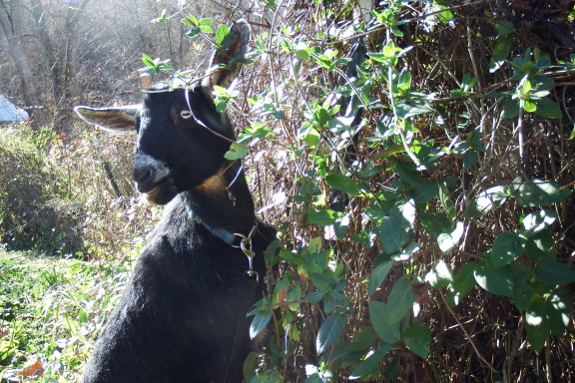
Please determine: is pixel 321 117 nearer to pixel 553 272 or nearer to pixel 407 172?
pixel 407 172

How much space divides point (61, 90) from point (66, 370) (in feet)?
48.4

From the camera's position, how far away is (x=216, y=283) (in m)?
2.82

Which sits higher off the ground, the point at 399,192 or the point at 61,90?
the point at 399,192

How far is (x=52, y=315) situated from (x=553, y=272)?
15.5ft

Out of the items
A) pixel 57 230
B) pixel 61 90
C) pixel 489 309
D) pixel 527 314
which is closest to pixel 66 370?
pixel 489 309

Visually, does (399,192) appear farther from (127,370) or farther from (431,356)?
(127,370)

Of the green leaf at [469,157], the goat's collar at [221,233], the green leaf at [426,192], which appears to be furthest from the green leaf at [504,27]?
the goat's collar at [221,233]

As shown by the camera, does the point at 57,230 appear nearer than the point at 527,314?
No

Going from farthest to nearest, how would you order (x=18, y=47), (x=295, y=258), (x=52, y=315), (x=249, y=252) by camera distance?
(x=18, y=47), (x=52, y=315), (x=249, y=252), (x=295, y=258)

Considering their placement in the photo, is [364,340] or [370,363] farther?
[364,340]

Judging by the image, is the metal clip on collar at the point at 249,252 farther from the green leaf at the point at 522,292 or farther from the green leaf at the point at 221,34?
the green leaf at the point at 522,292

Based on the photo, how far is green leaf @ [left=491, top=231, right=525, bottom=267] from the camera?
1.38 m

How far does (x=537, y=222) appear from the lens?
1.44m

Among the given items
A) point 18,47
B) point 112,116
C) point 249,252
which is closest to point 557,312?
point 249,252
